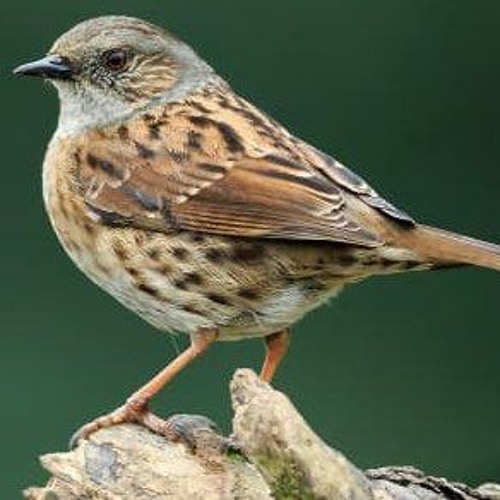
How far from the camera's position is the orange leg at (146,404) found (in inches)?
133

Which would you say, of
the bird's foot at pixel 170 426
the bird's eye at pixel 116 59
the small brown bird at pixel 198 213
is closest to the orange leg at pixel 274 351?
the small brown bird at pixel 198 213

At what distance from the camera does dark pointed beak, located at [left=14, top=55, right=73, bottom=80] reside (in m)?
3.74

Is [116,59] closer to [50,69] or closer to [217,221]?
[50,69]

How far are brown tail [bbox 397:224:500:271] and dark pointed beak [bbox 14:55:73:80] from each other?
1.04 meters

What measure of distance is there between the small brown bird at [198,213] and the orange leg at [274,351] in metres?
0.01

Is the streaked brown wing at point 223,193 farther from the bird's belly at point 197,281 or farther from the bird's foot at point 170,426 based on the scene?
the bird's foot at point 170,426

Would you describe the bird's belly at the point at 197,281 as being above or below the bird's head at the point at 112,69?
below

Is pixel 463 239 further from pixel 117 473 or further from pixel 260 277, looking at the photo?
pixel 117 473

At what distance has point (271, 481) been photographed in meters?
2.77

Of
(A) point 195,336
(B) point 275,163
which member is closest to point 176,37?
(B) point 275,163

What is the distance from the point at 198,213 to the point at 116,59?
0.62 m

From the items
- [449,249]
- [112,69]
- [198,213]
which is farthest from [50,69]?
[449,249]

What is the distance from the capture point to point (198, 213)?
350cm

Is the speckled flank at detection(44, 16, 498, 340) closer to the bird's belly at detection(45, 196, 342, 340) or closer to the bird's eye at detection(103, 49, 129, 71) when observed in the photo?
the bird's belly at detection(45, 196, 342, 340)
